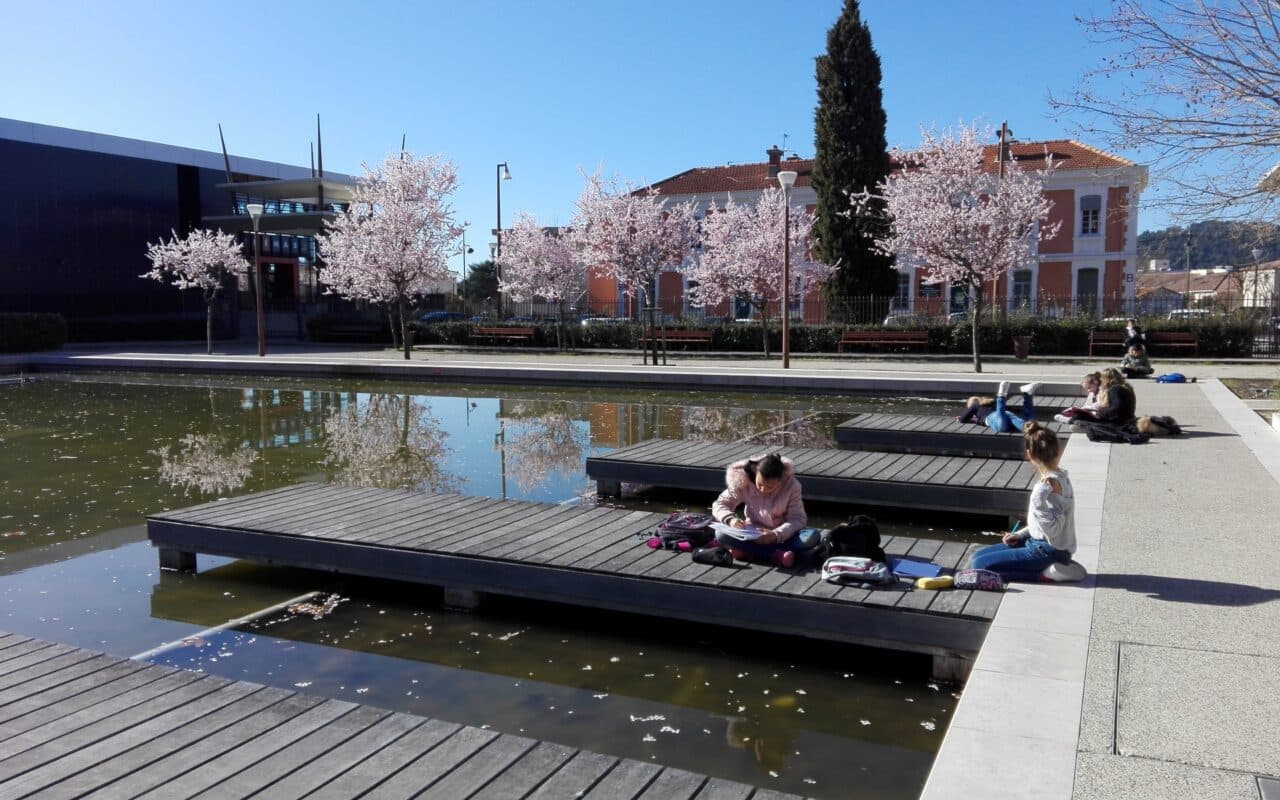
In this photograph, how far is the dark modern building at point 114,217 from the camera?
1486 inches

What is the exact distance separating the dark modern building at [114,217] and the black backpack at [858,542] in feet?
115

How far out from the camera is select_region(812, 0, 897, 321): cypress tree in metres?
36.5

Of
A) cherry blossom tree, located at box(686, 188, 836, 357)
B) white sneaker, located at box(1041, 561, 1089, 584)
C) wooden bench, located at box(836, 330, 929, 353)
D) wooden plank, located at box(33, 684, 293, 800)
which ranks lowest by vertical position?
wooden plank, located at box(33, 684, 293, 800)

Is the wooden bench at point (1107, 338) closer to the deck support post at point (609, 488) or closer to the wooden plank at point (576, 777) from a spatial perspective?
the deck support post at point (609, 488)

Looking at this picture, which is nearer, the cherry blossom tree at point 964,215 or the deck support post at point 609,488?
the deck support post at point 609,488

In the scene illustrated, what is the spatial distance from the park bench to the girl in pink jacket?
2782cm

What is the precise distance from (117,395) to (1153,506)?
2050 cm

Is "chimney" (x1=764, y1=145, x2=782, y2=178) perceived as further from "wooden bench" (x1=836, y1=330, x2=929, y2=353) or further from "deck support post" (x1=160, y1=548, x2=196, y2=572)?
"deck support post" (x1=160, y1=548, x2=196, y2=572)

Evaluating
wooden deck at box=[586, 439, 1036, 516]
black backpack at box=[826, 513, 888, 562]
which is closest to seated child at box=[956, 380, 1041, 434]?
wooden deck at box=[586, 439, 1036, 516]

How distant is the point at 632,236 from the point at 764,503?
22899 mm

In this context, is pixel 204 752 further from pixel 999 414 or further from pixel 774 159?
pixel 774 159

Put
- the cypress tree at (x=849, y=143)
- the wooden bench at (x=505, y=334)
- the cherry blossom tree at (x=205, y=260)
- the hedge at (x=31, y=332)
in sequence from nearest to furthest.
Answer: the hedge at (x=31, y=332) → the wooden bench at (x=505, y=334) → the cherry blossom tree at (x=205, y=260) → the cypress tree at (x=849, y=143)

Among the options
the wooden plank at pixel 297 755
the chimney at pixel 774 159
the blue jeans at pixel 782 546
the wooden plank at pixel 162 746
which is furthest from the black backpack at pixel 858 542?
the chimney at pixel 774 159

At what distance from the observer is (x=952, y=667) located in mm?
5477
